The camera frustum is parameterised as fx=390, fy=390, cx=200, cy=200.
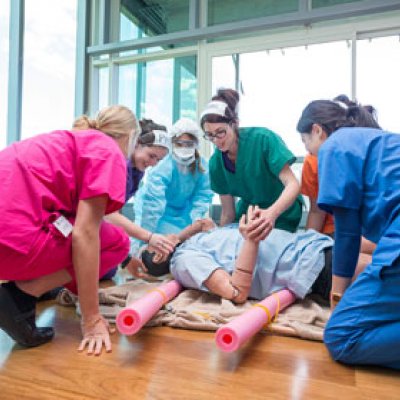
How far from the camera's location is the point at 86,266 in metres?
1.08

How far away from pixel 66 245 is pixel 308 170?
126cm

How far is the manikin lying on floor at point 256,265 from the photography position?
1.46 m

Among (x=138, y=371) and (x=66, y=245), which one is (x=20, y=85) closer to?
(x=66, y=245)

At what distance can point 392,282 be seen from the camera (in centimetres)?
92

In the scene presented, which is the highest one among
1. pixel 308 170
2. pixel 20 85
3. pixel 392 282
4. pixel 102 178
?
pixel 20 85

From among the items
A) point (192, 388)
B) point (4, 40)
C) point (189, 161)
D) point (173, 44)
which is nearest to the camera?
point (192, 388)

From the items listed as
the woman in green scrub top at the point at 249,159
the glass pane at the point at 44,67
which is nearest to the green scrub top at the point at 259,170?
the woman in green scrub top at the point at 249,159

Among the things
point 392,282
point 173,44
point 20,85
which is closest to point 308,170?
point 392,282

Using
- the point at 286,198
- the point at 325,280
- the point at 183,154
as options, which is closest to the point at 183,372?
the point at 325,280

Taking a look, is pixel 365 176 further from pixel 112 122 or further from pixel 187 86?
pixel 187 86

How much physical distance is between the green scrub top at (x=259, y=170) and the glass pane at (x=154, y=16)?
2274 millimetres

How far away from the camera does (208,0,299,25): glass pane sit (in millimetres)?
3355

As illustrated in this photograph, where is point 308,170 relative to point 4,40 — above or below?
below

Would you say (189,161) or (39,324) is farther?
(189,161)
